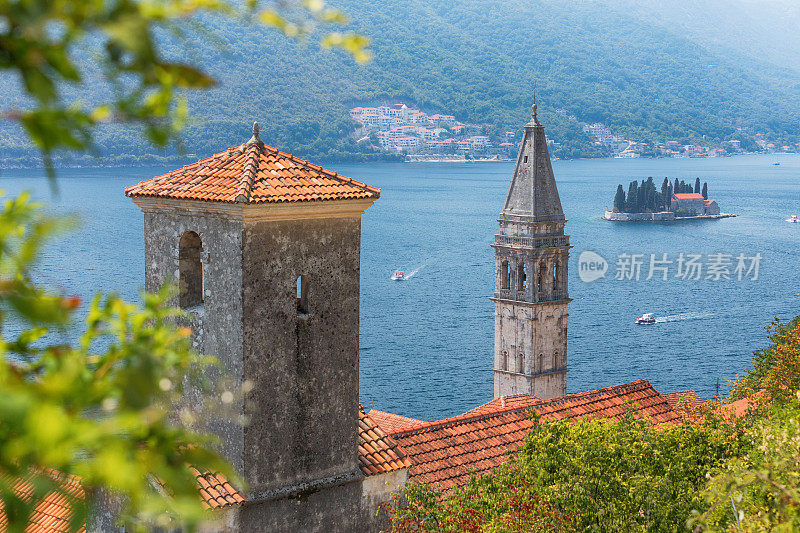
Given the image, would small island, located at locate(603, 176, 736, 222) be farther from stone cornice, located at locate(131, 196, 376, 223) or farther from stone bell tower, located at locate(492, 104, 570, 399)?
stone cornice, located at locate(131, 196, 376, 223)

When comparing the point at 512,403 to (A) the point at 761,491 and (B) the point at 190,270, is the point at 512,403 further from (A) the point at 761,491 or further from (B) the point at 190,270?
(A) the point at 761,491

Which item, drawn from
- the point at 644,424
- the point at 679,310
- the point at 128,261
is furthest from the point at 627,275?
the point at 644,424

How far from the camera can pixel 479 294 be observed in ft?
305

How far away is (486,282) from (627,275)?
20.8 metres

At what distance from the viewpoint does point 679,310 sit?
90.6 meters

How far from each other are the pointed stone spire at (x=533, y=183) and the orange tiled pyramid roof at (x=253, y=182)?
87.1 ft

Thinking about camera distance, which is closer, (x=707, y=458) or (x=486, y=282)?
(x=707, y=458)

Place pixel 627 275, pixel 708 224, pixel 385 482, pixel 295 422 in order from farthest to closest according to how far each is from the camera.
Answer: pixel 708 224 < pixel 627 275 < pixel 385 482 < pixel 295 422

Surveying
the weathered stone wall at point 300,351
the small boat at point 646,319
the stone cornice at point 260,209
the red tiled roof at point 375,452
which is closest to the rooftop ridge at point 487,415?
the red tiled roof at point 375,452

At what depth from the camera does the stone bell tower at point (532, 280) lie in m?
38.6

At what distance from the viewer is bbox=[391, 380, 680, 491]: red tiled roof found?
1505cm

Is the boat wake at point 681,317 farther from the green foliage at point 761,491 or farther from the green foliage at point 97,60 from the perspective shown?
the green foliage at point 97,60

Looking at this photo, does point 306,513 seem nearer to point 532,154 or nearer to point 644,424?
point 644,424

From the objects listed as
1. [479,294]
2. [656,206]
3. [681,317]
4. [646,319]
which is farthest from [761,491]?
[656,206]
